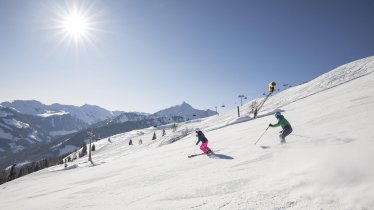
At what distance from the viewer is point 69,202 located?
10.8 meters

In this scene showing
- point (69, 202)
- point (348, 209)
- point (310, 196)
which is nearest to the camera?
point (348, 209)

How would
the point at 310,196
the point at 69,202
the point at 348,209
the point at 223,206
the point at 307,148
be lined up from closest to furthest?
the point at 348,209 < the point at 310,196 < the point at 223,206 < the point at 69,202 < the point at 307,148

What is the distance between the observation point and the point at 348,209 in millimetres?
5379

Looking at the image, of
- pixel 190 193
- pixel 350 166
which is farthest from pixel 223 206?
pixel 350 166

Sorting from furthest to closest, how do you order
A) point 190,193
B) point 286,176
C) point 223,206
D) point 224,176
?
point 224,176 → point 190,193 → point 286,176 → point 223,206

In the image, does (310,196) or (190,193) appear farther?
(190,193)

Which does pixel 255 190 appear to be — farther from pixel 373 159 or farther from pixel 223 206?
pixel 373 159

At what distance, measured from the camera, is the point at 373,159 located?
7.71 meters

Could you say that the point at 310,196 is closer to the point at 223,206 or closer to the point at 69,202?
the point at 223,206

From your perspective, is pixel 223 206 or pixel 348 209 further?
pixel 223 206

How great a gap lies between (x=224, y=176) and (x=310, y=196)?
13.2 ft

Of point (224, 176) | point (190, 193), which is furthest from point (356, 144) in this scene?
point (190, 193)

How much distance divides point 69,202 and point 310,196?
353 inches

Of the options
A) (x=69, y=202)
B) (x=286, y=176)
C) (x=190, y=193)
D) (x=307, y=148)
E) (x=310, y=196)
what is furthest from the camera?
(x=307, y=148)
